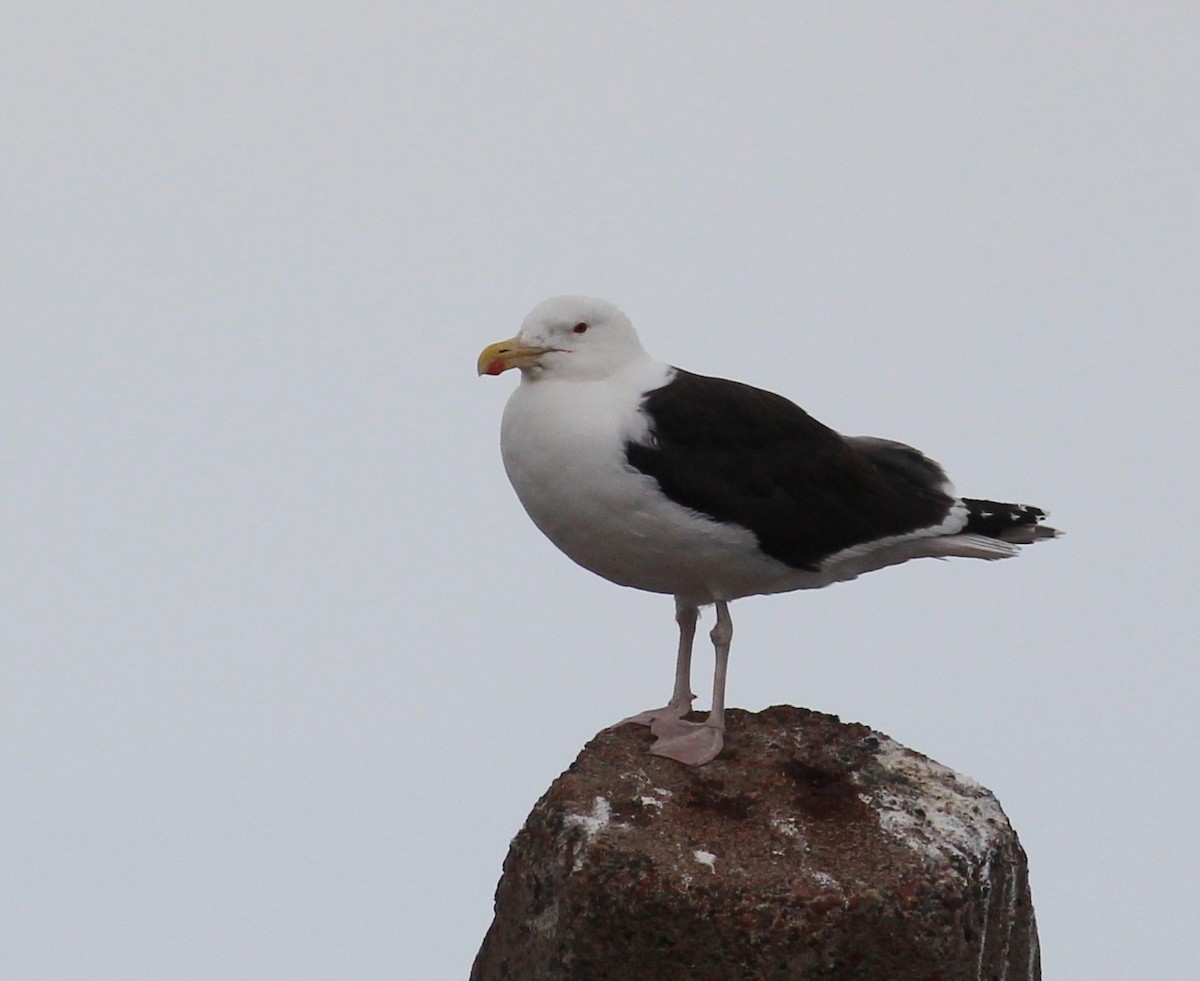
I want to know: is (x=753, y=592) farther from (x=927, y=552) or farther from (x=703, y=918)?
(x=703, y=918)

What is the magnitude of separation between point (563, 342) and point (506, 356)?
0.76 ft

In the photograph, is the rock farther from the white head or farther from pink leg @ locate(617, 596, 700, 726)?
the white head

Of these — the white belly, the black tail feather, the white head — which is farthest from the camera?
the black tail feather

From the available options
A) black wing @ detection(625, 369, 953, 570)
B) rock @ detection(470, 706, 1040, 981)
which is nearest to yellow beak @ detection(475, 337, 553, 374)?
black wing @ detection(625, 369, 953, 570)

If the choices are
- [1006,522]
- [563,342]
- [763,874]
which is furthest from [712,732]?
[563,342]

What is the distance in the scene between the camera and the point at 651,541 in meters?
7.59

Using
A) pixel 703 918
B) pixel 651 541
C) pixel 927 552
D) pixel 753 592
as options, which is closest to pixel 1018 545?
pixel 927 552

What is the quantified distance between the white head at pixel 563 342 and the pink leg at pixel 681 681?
1242mm

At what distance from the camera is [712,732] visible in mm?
8102

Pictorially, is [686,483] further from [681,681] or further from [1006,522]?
[1006,522]

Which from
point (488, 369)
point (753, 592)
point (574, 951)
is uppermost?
point (488, 369)

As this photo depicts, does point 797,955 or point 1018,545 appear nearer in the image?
point 797,955

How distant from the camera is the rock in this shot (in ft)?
23.6

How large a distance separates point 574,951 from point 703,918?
51cm
